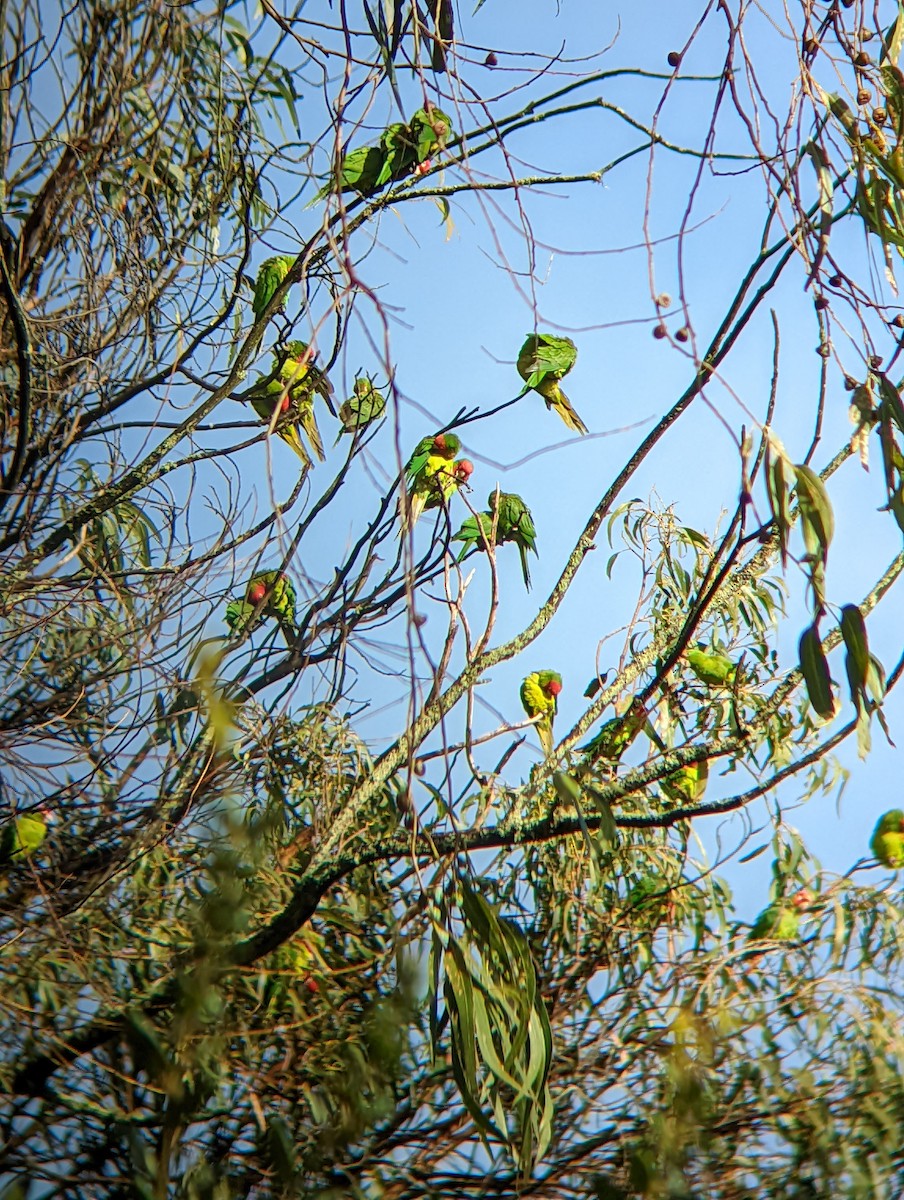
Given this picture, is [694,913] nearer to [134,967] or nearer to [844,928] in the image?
[844,928]

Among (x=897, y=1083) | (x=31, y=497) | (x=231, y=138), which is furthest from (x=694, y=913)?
(x=231, y=138)

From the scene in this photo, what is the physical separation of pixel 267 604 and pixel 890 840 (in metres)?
0.79

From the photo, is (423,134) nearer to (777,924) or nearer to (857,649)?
(857,649)

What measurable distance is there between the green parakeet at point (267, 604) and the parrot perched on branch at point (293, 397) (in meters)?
0.17

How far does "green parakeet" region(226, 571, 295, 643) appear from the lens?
1.43m

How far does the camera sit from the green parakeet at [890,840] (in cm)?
122

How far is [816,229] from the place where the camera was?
995 millimetres

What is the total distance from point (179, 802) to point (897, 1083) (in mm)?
752

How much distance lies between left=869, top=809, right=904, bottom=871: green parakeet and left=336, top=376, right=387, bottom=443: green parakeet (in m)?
0.75

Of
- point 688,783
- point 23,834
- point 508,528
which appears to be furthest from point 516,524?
point 23,834

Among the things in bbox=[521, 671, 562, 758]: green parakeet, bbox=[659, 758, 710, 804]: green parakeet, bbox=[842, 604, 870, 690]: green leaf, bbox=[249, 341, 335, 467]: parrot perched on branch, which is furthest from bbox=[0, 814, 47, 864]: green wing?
bbox=[842, 604, 870, 690]: green leaf

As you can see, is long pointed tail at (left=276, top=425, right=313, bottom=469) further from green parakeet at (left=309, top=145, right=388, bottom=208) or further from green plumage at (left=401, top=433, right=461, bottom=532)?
green parakeet at (left=309, top=145, right=388, bottom=208)

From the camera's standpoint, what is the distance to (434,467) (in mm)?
1397

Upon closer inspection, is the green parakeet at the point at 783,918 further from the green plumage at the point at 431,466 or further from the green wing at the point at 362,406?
the green wing at the point at 362,406
